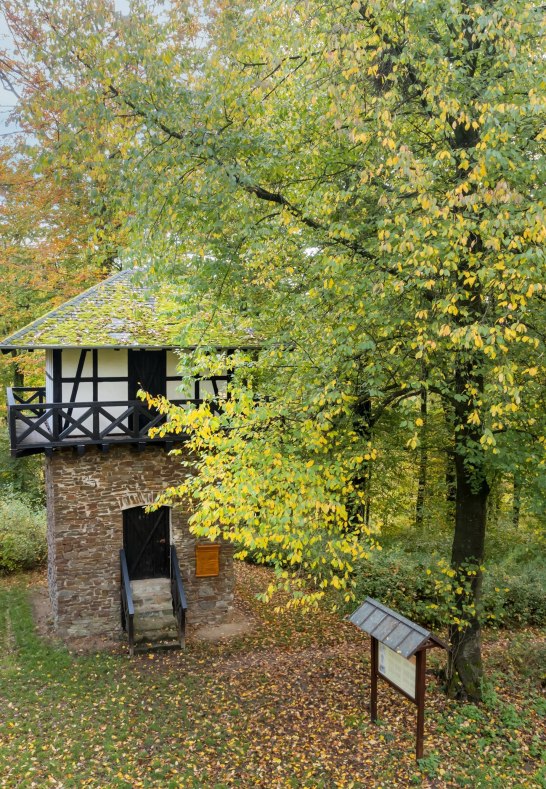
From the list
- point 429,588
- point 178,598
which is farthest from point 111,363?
point 429,588

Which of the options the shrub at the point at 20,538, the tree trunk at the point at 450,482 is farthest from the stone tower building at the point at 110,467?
the tree trunk at the point at 450,482

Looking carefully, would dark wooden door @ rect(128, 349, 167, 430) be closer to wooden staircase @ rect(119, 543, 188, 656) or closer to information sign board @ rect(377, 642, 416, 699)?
wooden staircase @ rect(119, 543, 188, 656)

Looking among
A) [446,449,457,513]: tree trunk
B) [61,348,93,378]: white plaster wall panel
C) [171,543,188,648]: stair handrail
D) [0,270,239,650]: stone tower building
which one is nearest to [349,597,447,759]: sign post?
[171,543,188,648]: stair handrail

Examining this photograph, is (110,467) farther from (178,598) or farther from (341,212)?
(341,212)

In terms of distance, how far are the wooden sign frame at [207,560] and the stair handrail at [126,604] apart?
141 cm

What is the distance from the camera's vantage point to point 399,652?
6867 millimetres

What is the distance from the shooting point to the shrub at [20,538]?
50.3ft

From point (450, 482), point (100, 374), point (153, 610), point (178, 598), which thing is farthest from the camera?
point (450, 482)

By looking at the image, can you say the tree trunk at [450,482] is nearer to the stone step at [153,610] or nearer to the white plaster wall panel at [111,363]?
the stone step at [153,610]

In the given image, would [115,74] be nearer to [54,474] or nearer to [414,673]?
[54,474]

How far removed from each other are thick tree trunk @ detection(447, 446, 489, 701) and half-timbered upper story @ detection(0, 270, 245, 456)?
15.6ft

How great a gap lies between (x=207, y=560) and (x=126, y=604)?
1.77 metres

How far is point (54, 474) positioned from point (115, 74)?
7042mm

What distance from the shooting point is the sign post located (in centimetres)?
696
